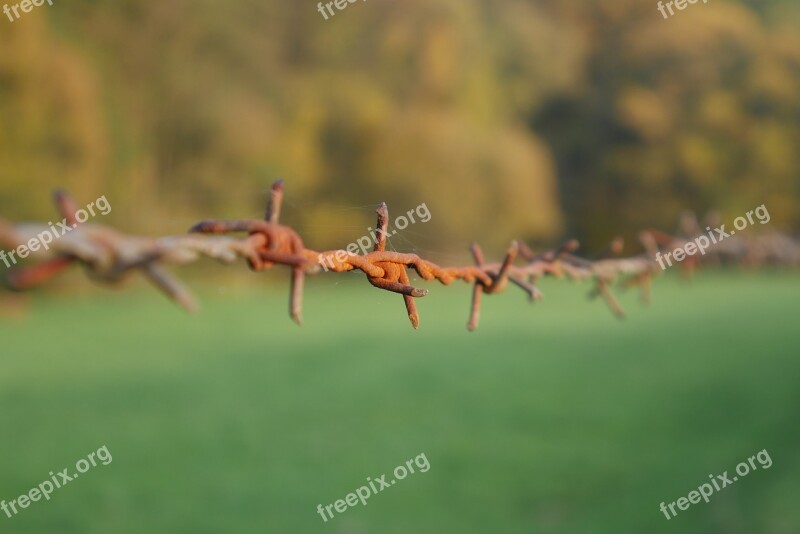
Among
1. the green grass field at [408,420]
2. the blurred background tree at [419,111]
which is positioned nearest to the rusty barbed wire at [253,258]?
the green grass field at [408,420]

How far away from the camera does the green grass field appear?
6590 millimetres

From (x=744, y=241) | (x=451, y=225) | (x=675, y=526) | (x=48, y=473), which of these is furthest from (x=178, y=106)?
(x=744, y=241)

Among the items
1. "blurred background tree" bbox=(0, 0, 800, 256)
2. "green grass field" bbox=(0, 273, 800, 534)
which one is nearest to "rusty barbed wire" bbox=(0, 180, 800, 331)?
"green grass field" bbox=(0, 273, 800, 534)

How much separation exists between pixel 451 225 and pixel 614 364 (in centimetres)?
975

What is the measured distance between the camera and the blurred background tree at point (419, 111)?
1636 cm

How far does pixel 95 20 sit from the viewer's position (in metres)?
17.6

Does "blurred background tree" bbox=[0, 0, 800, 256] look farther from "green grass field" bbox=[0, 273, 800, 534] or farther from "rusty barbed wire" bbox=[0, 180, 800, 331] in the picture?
"rusty barbed wire" bbox=[0, 180, 800, 331]

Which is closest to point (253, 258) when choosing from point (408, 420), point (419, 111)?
point (408, 420)

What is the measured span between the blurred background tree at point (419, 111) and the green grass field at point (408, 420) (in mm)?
2414

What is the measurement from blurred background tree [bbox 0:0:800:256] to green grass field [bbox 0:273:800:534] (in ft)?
7.92

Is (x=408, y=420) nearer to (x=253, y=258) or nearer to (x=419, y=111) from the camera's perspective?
(x=253, y=258)

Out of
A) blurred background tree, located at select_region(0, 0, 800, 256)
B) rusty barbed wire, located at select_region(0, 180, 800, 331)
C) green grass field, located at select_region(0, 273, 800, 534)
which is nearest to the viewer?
rusty barbed wire, located at select_region(0, 180, 800, 331)

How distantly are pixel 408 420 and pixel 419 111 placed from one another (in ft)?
44.7

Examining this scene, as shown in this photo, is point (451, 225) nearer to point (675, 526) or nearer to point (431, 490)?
point (431, 490)
